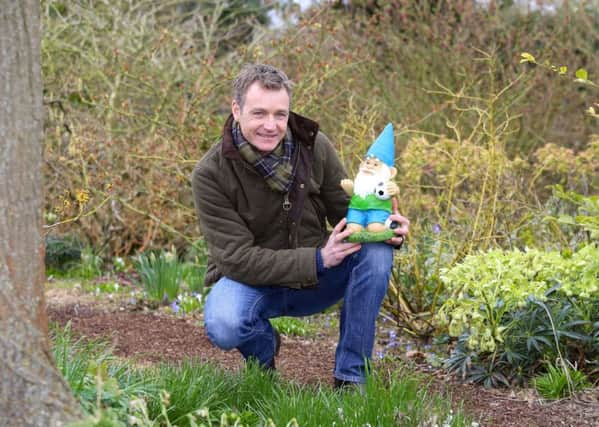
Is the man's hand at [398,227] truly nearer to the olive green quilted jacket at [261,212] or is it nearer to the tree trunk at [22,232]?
the olive green quilted jacket at [261,212]

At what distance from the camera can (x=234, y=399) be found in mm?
3340

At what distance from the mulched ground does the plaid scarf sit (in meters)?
0.85

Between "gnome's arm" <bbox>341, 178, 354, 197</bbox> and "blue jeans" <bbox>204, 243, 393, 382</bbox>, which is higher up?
"gnome's arm" <bbox>341, 178, 354, 197</bbox>

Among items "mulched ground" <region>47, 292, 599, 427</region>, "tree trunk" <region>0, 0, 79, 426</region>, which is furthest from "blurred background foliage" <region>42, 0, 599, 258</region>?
"tree trunk" <region>0, 0, 79, 426</region>

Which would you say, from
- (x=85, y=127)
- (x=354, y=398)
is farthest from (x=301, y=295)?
(x=85, y=127)

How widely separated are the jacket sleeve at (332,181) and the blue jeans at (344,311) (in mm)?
292

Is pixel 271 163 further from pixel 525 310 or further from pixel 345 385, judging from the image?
pixel 525 310

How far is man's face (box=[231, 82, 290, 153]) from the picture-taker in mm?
3609

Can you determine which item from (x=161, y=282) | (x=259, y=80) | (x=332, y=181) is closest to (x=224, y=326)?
(x=332, y=181)

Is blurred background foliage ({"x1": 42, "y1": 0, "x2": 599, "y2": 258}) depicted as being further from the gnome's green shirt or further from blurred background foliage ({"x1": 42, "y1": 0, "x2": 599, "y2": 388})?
the gnome's green shirt

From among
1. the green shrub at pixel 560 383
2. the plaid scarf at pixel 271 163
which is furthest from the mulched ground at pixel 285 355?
the plaid scarf at pixel 271 163

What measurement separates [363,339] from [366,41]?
6.33 metres

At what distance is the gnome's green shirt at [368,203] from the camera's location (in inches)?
137

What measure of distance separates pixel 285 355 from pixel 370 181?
1.59m
